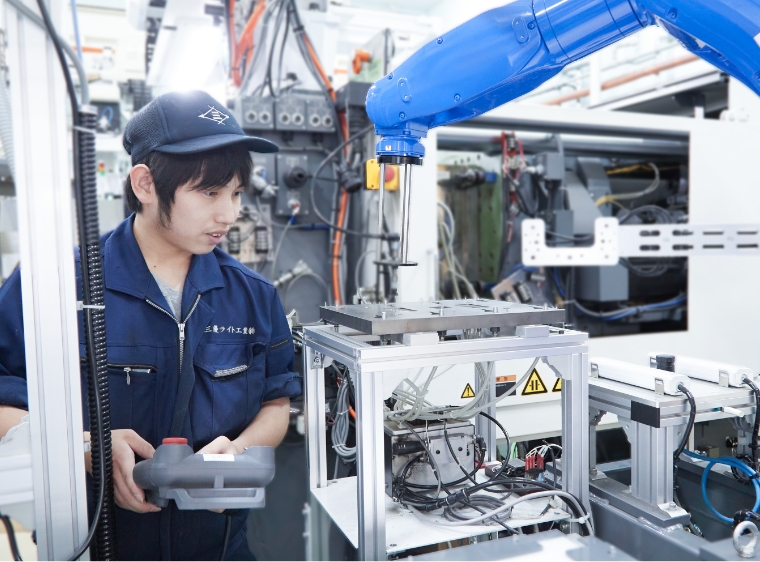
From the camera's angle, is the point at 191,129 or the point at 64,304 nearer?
the point at 64,304

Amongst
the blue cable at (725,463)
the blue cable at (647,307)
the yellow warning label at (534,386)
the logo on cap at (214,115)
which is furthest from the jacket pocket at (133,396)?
the blue cable at (647,307)

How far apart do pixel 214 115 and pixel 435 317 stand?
1.87ft

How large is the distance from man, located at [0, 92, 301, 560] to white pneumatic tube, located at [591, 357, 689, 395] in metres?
0.63

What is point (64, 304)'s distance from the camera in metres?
0.61

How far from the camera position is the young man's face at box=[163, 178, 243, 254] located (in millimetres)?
1072

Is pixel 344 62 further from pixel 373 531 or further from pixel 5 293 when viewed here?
pixel 373 531

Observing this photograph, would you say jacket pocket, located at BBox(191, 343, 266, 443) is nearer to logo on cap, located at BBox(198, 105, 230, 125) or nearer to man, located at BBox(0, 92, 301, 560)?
man, located at BBox(0, 92, 301, 560)

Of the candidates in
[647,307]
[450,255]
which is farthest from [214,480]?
[647,307]

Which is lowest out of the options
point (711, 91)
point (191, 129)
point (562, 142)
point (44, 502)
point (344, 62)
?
point (44, 502)

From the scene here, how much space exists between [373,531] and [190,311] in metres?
0.54

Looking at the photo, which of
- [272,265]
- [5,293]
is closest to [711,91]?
[272,265]

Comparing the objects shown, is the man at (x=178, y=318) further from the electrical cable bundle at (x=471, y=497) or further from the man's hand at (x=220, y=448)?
the electrical cable bundle at (x=471, y=497)

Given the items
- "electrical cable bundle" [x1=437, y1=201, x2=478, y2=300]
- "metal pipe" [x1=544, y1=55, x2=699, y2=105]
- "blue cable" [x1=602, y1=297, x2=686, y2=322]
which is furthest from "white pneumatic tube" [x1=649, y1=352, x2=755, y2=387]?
"metal pipe" [x1=544, y1=55, x2=699, y2=105]

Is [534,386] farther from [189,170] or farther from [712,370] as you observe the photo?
[189,170]
